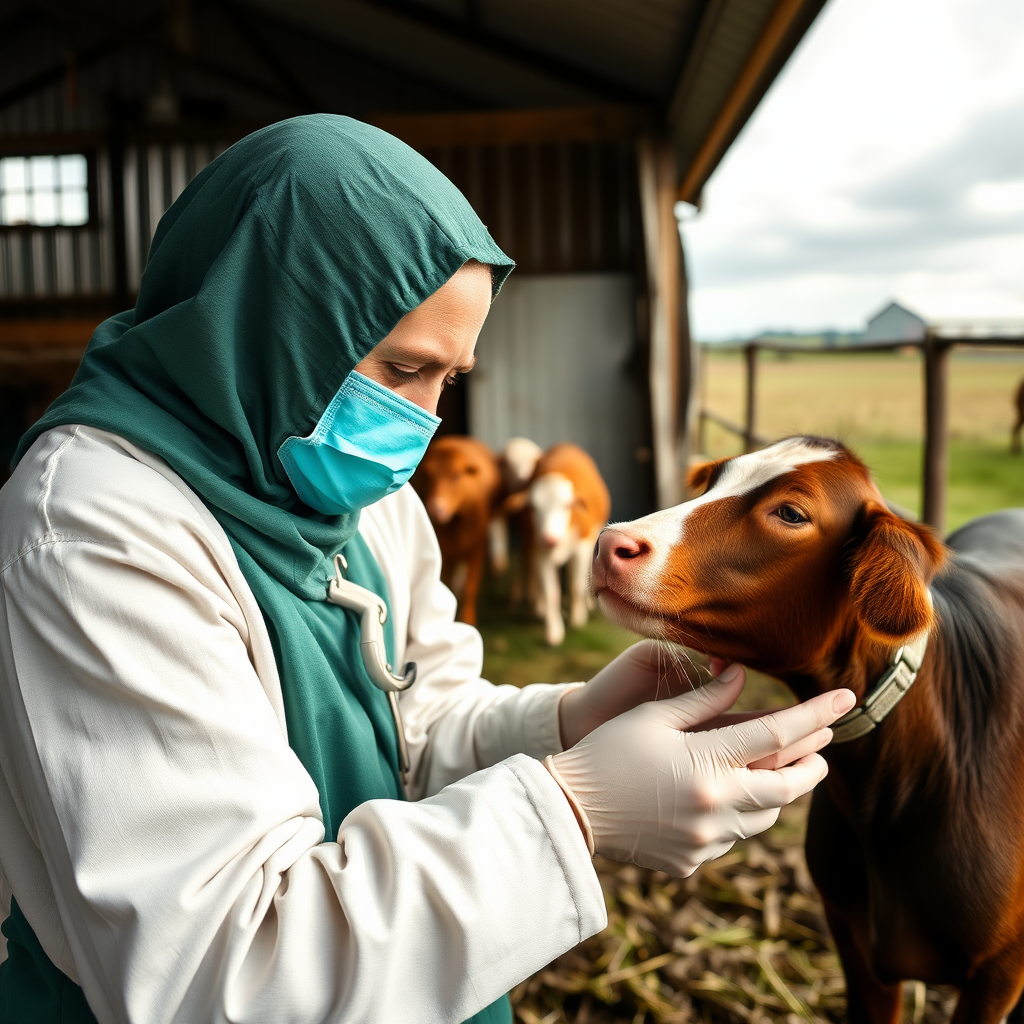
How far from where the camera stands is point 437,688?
152 cm

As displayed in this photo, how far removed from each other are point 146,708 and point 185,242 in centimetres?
55

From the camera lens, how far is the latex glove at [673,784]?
1.02 m

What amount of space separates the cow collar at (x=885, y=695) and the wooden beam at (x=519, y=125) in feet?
21.4

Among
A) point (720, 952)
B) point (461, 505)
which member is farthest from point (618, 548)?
point (461, 505)

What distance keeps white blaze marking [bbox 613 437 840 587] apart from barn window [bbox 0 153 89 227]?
38.5 feet

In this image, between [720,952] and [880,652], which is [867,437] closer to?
[720,952]

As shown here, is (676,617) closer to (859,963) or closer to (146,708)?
(146,708)

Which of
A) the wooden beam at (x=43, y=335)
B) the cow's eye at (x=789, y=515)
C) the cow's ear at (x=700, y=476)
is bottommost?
the cow's eye at (x=789, y=515)

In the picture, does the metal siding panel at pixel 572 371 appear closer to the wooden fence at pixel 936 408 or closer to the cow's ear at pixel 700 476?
the wooden fence at pixel 936 408

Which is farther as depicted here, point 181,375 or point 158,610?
point 181,375

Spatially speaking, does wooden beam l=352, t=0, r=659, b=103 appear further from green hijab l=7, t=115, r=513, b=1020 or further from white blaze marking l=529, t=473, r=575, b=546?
green hijab l=7, t=115, r=513, b=1020

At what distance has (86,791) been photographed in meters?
0.84

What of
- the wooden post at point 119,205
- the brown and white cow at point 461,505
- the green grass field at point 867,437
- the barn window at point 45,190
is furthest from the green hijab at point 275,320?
the barn window at point 45,190

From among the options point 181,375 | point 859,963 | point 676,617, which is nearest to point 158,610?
point 181,375
